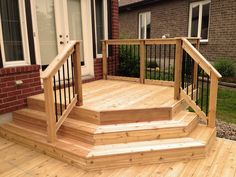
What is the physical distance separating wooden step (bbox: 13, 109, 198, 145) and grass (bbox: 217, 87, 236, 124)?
1740 mm

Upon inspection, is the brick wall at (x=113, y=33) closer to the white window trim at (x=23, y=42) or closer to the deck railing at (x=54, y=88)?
the white window trim at (x=23, y=42)

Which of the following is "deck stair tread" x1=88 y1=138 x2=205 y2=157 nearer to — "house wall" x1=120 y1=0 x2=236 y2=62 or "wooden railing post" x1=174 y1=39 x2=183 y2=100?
"wooden railing post" x1=174 y1=39 x2=183 y2=100

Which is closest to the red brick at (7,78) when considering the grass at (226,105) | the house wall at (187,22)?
the grass at (226,105)

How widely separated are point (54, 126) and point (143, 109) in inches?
48.3

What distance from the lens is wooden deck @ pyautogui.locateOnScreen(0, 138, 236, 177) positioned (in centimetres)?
255

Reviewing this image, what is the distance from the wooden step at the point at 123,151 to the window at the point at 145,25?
29.3ft

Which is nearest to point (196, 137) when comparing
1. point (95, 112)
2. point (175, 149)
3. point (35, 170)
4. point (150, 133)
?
Result: point (175, 149)

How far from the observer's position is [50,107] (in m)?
2.73

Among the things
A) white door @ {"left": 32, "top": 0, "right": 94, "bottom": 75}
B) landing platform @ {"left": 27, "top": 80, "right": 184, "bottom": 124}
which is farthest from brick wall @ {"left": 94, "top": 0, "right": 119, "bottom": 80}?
landing platform @ {"left": 27, "top": 80, "right": 184, "bottom": 124}

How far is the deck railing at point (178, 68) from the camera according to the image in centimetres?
330

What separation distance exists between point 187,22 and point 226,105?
16.3ft

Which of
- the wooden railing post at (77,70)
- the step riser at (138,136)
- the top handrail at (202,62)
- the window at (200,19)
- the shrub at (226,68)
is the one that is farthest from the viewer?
the window at (200,19)

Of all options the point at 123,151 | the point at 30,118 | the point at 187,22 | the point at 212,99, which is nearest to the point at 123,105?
the point at 123,151

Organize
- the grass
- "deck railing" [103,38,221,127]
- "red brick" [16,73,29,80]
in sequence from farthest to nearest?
the grass, "red brick" [16,73,29,80], "deck railing" [103,38,221,127]
